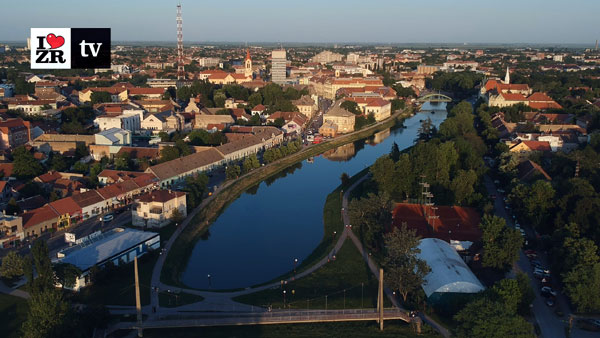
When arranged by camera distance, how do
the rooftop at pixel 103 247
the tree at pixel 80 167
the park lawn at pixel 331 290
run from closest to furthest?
the park lawn at pixel 331 290, the rooftop at pixel 103 247, the tree at pixel 80 167

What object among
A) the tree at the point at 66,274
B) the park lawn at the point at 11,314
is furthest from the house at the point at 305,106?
the park lawn at the point at 11,314

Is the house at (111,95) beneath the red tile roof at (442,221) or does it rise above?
above

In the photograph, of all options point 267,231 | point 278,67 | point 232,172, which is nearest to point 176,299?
point 267,231

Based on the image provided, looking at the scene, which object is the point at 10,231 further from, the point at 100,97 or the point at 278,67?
the point at 278,67

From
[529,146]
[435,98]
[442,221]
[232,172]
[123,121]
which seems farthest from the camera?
[435,98]

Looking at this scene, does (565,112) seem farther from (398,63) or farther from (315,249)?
(398,63)

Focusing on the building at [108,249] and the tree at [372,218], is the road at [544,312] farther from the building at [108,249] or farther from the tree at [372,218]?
the building at [108,249]

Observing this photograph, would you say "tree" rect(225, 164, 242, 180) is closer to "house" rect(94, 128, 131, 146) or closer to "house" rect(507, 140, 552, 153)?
"house" rect(94, 128, 131, 146)
